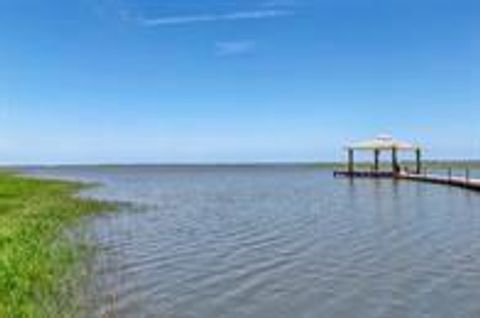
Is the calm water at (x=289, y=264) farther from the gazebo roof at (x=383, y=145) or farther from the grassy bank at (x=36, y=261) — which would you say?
the gazebo roof at (x=383, y=145)

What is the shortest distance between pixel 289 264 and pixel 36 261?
6.60 meters

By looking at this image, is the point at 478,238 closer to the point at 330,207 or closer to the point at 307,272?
the point at 307,272

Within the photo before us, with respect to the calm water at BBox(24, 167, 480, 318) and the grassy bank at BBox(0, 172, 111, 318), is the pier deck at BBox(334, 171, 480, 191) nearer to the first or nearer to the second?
the calm water at BBox(24, 167, 480, 318)

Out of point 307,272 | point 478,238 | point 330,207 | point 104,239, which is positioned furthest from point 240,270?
point 330,207

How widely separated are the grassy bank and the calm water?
0.75 metres

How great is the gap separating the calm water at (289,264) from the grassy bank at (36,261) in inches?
29.4

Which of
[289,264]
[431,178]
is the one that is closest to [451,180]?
[431,178]

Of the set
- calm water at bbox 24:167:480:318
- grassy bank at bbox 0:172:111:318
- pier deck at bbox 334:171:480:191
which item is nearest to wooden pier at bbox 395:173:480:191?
pier deck at bbox 334:171:480:191

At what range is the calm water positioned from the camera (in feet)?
51.7

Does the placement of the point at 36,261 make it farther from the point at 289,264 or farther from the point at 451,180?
the point at 451,180

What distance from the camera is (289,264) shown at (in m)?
21.4

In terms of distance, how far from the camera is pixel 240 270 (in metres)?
20.4

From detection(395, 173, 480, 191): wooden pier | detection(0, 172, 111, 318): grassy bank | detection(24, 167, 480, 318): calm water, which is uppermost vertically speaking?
detection(395, 173, 480, 191): wooden pier

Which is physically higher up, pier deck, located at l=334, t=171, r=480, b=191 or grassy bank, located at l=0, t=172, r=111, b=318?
pier deck, located at l=334, t=171, r=480, b=191
